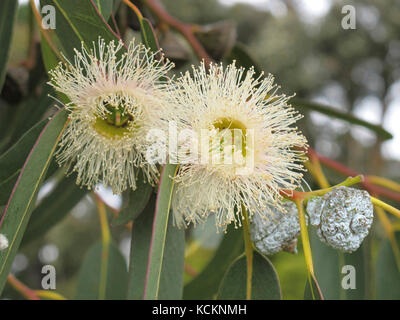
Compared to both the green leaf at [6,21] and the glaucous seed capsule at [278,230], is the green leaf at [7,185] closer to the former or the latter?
the green leaf at [6,21]

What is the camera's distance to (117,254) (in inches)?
58.0

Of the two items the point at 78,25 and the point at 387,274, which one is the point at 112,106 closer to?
the point at 78,25

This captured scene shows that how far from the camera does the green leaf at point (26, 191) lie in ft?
2.32

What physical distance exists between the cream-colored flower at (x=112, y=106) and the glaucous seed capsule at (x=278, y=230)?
21 centimetres

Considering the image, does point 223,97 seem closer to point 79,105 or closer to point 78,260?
point 79,105

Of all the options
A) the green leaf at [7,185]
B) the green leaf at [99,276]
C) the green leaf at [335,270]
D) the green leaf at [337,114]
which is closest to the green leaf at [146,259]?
the green leaf at [7,185]

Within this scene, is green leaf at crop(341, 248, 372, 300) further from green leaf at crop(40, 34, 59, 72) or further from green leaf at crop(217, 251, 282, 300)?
green leaf at crop(40, 34, 59, 72)

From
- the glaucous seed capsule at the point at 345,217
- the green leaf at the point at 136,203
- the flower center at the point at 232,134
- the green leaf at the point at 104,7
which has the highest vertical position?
the green leaf at the point at 104,7

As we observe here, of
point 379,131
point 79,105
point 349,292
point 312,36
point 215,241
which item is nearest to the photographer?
point 79,105

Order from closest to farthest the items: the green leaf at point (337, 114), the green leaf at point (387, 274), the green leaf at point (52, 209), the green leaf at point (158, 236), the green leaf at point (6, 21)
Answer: the green leaf at point (158, 236) → the green leaf at point (6, 21) → the green leaf at point (52, 209) → the green leaf at point (387, 274) → the green leaf at point (337, 114)

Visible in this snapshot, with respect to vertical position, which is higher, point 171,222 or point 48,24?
point 48,24
